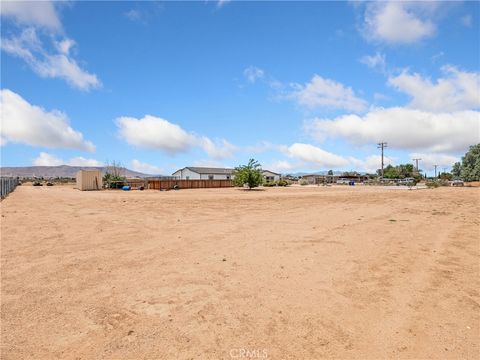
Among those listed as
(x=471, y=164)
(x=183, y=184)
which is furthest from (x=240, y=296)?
(x=471, y=164)

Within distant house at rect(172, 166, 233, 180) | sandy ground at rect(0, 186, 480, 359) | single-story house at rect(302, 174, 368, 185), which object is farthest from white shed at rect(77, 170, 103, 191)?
single-story house at rect(302, 174, 368, 185)

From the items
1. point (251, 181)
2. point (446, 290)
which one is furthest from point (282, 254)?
point (251, 181)

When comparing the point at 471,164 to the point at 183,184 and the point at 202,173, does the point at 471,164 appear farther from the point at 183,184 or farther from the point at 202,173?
Result: the point at 183,184

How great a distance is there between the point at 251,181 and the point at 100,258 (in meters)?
42.7

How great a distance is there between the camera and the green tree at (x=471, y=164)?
6494cm

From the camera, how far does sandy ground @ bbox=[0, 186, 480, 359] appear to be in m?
3.84

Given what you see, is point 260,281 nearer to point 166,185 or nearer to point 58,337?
point 58,337

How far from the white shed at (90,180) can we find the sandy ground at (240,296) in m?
39.7

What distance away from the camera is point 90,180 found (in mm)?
46938

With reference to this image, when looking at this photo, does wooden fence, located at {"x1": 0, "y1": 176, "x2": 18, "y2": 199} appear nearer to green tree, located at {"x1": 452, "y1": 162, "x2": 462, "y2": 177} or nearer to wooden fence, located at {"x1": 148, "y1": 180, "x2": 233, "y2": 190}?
wooden fence, located at {"x1": 148, "y1": 180, "x2": 233, "y2": 190}

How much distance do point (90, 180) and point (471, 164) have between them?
80.8 meters

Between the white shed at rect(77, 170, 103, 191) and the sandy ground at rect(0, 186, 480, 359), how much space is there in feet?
130

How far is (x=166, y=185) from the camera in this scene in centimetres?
4959

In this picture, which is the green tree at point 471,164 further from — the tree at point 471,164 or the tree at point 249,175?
the tree at point 249,175
